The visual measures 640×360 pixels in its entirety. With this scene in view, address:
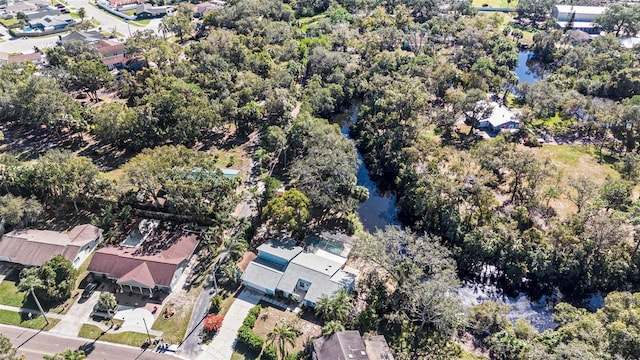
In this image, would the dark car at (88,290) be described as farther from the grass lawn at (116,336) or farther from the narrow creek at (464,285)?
the narrow creek at (464,285)

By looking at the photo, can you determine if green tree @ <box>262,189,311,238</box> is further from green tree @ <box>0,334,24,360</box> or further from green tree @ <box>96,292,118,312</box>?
green tree @ <box>0,334,24,360</box>

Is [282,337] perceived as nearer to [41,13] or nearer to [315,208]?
[315,208]

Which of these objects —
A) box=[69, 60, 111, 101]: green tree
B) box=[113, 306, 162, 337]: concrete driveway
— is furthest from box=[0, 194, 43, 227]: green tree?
box=[69, 60, 111, 101]: green tree

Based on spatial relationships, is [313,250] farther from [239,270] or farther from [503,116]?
[503,116]

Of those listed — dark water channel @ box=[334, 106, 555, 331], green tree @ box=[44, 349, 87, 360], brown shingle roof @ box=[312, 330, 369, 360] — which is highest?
brown shingle roof @ box=[312, 330, 369, 360]

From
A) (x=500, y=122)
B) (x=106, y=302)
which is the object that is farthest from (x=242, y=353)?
(x=500, y=122)
